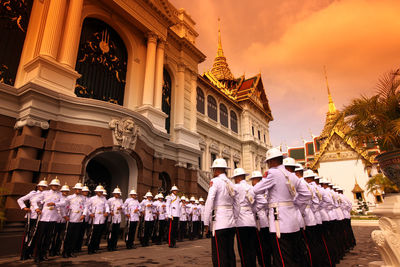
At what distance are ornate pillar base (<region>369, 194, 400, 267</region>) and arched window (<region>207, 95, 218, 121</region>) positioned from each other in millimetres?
21742

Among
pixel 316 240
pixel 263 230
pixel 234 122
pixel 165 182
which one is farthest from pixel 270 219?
pixel 234 122

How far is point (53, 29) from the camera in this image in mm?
10594

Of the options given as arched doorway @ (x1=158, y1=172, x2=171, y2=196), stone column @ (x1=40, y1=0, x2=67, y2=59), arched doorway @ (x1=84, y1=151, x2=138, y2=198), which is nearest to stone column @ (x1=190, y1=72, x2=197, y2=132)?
arched doorway @ (x1=158, y1=172, x2=171, y2=196)

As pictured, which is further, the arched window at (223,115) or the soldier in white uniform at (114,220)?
A: the arched window at (223,115)

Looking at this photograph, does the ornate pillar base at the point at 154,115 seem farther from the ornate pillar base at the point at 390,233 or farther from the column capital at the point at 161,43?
the ornate pillar base at the point at 390,233

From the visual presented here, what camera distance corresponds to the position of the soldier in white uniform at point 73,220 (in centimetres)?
723

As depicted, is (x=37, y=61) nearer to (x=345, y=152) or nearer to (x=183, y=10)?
(x=183, y=10)

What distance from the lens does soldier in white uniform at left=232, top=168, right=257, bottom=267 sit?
4.84 m

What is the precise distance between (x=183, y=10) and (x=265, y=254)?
2000cm

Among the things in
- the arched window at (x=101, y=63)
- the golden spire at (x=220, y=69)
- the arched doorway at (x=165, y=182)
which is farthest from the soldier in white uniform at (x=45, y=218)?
the golden spire at (x=220, y=69)

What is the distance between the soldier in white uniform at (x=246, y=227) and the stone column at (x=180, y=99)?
1221cm

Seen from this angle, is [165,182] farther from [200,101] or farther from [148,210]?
[200,101]

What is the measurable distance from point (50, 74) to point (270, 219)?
10.1m

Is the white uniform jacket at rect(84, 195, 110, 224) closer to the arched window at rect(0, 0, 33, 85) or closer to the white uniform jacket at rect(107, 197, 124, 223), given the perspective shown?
the white uniform jacket at rect(107, 197, 124, 223)
